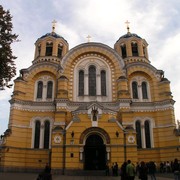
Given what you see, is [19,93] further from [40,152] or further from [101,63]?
[101,63]

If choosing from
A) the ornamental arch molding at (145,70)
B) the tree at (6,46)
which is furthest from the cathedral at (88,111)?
the tree at (6,46)

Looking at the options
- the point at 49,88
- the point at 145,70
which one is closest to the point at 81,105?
the point at 49,88

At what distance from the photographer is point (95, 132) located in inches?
1041

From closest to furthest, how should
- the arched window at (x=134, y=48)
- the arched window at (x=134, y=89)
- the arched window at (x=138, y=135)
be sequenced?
the arched window at (x=138, y=135) < the arched window at (x=134, y=89) < the arched window at (x=134, y=48)

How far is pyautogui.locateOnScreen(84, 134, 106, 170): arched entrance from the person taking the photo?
2634 centimetres

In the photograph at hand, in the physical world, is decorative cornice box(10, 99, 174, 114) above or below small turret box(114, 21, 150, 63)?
below

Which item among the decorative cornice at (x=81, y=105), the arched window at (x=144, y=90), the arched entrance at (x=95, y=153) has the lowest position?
the arched entrance at (x=95, y=153)

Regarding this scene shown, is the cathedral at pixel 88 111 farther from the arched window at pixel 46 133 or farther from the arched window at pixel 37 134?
the arched window at pixel 46 133

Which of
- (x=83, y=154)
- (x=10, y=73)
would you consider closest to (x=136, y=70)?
(x=83, y=154)

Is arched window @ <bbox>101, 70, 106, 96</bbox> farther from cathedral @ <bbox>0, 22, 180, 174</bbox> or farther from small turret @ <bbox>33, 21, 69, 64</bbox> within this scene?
small turret @ <bbox>33, 21, 69, 64</bbox>

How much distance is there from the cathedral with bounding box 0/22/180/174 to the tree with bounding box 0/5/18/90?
12.1 metres

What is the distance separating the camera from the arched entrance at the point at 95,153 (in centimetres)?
2634

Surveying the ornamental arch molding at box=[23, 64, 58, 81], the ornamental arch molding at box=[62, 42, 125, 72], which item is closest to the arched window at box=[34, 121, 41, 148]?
the ornamental arch molding at box=[23, 64, 58, 81]

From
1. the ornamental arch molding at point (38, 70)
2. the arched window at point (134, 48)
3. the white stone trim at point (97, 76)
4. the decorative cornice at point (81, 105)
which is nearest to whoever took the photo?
the decorative cornice at point (81, 105)
